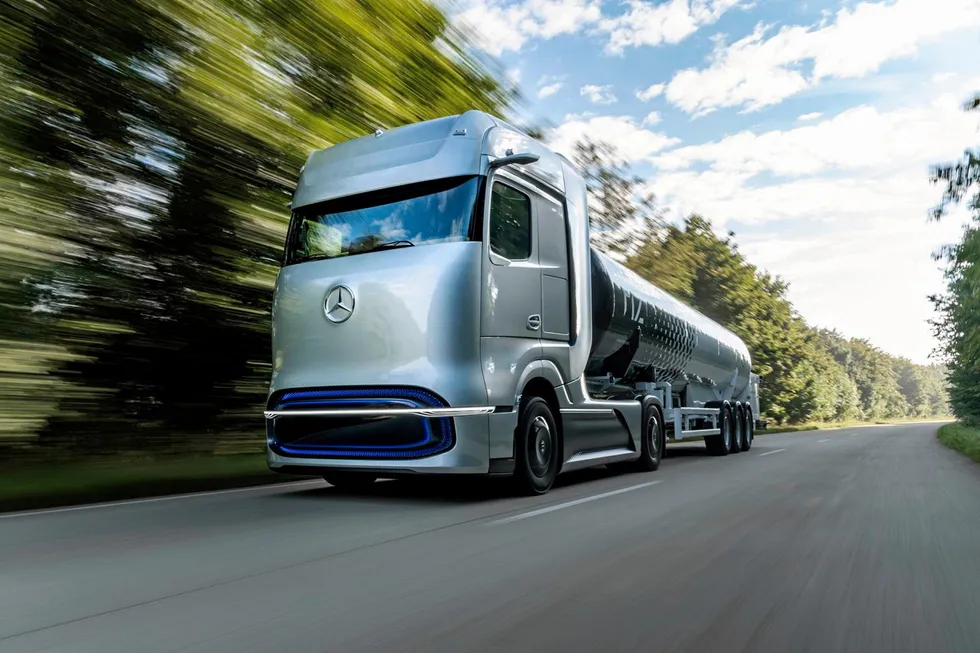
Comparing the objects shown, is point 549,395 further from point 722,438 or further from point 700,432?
point 722,438

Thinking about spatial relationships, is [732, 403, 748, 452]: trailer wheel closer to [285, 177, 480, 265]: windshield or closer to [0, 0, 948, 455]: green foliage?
[0, 0, 948, 455]: green foliage

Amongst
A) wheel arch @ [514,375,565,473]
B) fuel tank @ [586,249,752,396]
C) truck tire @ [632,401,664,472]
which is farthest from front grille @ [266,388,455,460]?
truck tire @ [632,401,664,472]

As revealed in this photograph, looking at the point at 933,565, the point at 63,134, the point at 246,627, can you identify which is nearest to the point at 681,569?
the point at 933,565

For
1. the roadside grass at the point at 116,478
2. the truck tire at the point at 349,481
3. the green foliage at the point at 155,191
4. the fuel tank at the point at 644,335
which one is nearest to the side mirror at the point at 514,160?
the fuel tank at the point at 644,335

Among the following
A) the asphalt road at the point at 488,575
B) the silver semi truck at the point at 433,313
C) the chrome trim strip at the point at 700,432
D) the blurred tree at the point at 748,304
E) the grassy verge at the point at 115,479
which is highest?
the blurred tree at the point at 748,304

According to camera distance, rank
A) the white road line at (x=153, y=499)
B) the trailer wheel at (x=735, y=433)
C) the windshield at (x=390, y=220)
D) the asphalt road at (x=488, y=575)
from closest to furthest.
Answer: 1. the asphalt road at (x=488, y=575)
2. the white road line at (x=153, y=499)
3. the windshield at (x=390, y=220)
4. the trailer wheel at (x=735, y=433)

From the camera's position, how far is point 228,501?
24.7 feet

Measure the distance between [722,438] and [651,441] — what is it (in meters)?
5.62

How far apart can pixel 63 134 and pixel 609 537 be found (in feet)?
23.7

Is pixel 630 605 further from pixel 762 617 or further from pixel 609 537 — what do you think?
pixel 609 537

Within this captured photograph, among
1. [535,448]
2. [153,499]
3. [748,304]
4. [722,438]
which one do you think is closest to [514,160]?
[535,448]

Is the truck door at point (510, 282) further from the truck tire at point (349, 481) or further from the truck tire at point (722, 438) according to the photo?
the truck tire at point (722, 438)

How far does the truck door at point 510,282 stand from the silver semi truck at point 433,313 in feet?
0.06

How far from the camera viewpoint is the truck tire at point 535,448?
7.73 m
